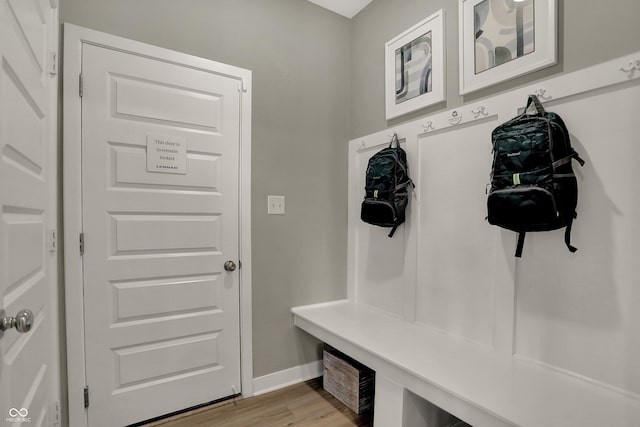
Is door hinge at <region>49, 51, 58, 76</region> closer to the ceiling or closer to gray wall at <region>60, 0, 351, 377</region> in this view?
gray wall at <region>60, 0, 351, 377</region>

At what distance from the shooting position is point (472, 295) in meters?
1.77

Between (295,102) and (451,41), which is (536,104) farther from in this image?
(295,102)

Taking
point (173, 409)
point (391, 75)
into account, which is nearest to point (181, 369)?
point (173, 409)

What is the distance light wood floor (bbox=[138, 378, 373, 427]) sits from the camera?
6.27 ft

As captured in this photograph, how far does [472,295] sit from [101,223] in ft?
6.70

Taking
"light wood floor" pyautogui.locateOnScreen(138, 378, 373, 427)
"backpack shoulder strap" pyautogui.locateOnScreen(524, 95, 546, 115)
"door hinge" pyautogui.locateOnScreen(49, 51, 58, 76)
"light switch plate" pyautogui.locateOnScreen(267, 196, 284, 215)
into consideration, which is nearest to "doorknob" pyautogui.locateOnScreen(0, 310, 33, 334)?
"door hinge" pyautogui.locateOnScreen(49, 51, 58, 76)

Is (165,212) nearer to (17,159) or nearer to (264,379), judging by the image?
(17,159)

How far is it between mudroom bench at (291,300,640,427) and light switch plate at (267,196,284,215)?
2.62 ft

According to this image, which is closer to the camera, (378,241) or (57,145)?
(57,145)

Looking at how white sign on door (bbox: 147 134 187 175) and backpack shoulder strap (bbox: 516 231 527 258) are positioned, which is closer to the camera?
backpack shoulder strap (bbox: 516 231 527 258)

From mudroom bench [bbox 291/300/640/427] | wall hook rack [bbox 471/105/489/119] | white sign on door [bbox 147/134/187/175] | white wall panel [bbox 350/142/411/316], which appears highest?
wall hook rack [bbox 471/105/489/119]

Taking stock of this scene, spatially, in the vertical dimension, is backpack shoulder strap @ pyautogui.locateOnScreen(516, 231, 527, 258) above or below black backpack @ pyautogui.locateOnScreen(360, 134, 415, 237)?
below

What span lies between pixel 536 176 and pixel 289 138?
156 centimetres

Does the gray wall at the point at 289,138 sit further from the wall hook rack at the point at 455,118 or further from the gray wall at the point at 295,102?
the wall hook rack at the point at 455,118
